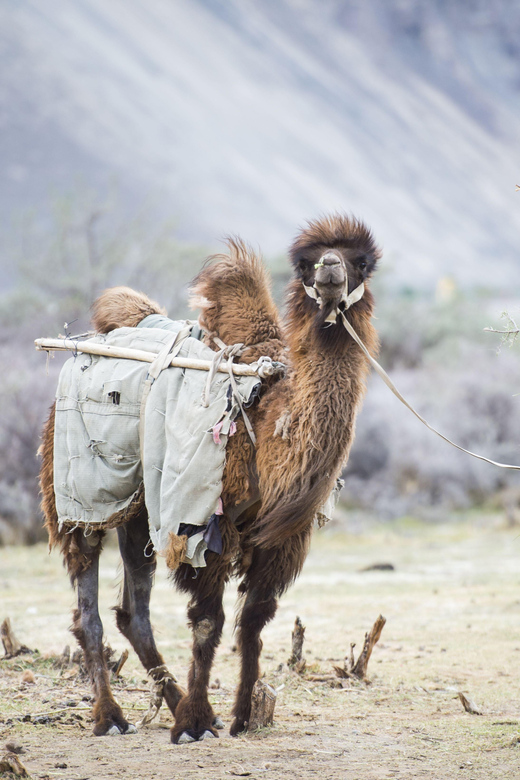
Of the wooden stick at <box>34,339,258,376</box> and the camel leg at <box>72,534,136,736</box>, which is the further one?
the camel leg at <box>72,534,136,736</box>

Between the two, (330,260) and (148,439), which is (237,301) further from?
(148,439)

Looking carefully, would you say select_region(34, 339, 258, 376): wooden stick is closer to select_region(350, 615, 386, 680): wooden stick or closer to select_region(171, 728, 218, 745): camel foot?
select_region(171, 728, 218, 745): camel foot

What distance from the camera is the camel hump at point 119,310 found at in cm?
559

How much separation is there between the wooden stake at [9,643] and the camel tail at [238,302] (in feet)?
9.36

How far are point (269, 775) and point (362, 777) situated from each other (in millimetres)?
411

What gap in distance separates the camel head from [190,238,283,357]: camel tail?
0.36 m

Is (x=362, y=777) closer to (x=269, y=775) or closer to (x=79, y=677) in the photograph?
A: (x=269, y=775)

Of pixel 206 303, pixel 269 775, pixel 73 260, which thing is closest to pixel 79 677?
pixel 269 775

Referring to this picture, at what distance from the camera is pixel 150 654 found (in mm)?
5250

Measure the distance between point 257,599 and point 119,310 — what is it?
2075 mm

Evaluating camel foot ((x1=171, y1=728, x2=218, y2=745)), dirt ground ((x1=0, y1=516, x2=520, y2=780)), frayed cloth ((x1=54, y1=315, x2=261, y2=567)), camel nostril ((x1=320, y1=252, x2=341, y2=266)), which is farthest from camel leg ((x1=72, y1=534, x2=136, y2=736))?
camel nostril ((x1=320, y1=252, x2=341, y2=266))

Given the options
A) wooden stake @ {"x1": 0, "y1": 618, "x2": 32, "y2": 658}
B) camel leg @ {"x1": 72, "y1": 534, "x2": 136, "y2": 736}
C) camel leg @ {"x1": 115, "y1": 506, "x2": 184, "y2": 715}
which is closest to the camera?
camel leg @ {"x1": 72, "y1": 534, "x2": 136, "y2": 736}

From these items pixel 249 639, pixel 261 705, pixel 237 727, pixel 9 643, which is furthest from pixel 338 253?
pixel 9 643

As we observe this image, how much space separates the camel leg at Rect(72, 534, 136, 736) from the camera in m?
4.83
